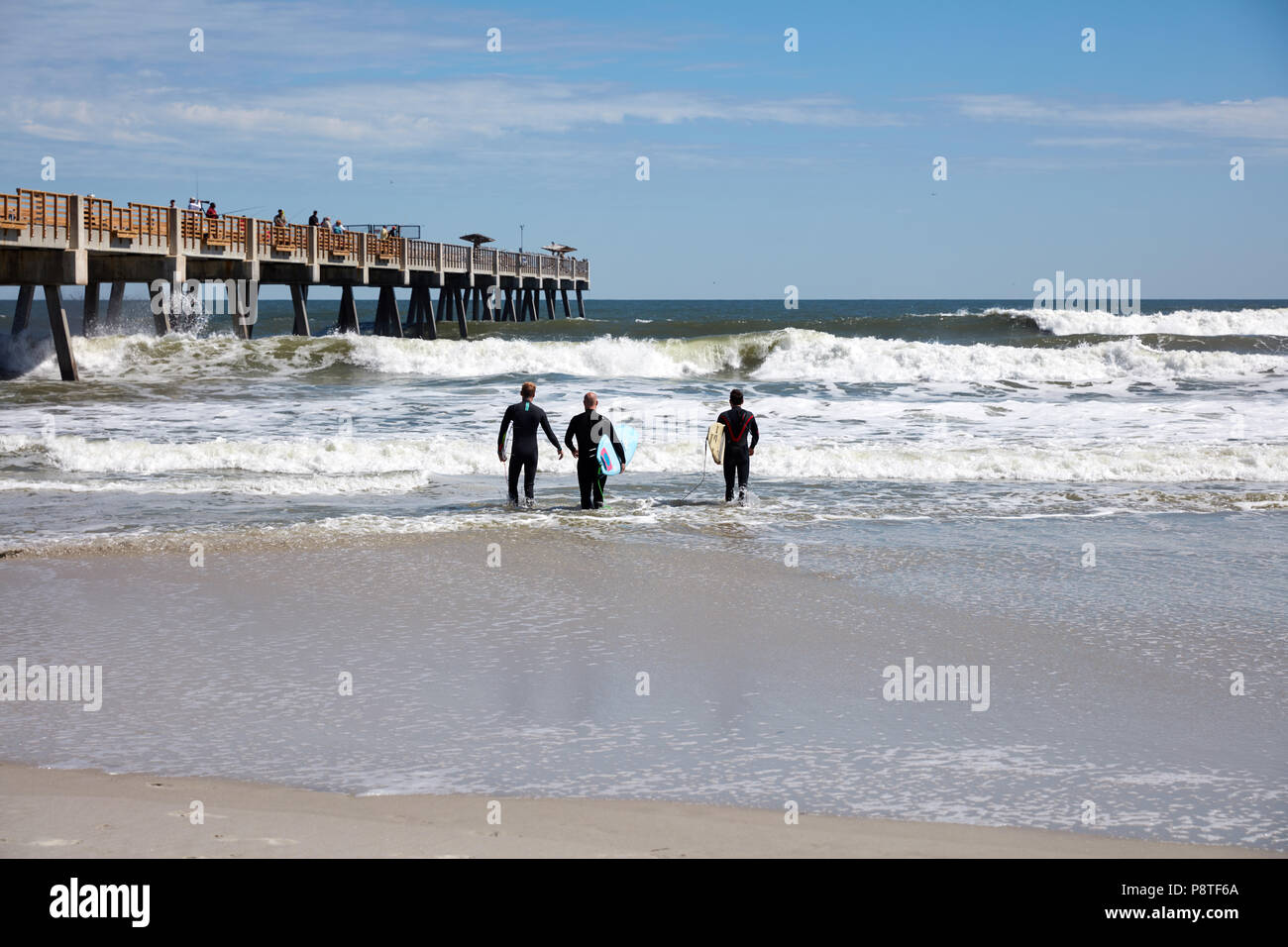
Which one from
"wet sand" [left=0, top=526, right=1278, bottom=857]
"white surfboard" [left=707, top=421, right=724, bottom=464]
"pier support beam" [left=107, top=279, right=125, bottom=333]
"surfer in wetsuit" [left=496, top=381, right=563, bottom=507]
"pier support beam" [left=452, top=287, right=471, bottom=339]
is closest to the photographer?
"wet sand" [left=0, top=526, right=1278, bottom=857]

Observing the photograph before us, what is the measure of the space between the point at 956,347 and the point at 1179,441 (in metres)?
15.7

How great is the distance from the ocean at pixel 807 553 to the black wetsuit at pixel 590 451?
0.90 feet

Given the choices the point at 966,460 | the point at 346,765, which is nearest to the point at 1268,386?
the point at 966,460

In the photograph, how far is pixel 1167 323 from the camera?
145ft

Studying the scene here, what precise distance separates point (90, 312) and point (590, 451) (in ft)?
87.8

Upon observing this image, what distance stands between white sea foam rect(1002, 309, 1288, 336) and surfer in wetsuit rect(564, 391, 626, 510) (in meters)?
33.5

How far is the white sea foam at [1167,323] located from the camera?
1649 inches

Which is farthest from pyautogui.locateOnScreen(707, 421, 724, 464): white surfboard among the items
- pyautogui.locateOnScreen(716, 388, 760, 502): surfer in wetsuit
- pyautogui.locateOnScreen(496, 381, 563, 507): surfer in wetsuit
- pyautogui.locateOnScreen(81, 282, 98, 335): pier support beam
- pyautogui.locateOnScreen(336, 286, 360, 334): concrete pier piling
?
pyautogui.locateOnScreen(336, 286, 360, 334): concrete pier piling

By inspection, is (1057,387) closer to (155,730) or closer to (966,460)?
(966,460)

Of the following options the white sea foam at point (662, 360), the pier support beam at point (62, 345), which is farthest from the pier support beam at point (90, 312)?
the pier support beam at point (62, 345)

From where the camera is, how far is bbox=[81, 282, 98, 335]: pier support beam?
33.0 meters

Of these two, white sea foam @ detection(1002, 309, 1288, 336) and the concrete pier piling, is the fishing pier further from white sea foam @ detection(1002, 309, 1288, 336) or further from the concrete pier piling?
white sea foam @ detection(1002, 309, 1288, 336)

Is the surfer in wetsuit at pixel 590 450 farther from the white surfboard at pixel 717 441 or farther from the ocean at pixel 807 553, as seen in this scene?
the white surfboard at pixel 717 441
